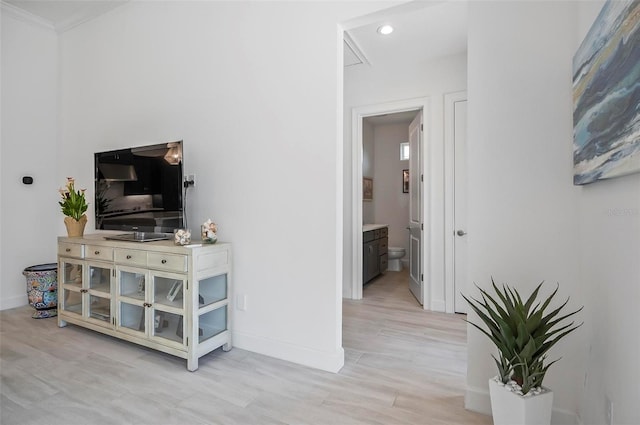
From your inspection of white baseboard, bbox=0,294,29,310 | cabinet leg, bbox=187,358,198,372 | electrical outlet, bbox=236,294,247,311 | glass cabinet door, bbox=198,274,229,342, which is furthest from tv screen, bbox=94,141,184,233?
white baseboard, bbox=0,294,29,310

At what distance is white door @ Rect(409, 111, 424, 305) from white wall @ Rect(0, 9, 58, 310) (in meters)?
4.41

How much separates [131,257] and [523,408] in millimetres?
2591

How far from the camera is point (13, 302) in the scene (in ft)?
11.1

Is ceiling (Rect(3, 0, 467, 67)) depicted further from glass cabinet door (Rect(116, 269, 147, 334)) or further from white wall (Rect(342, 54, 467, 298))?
glass cabinet door (Rect(116, 269, 147, 334))

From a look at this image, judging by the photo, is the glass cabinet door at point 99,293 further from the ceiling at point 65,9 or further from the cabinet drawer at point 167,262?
the ceiling at point 65,9

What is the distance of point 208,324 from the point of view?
2.31 m

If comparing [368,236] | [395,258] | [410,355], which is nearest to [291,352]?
[410,355]

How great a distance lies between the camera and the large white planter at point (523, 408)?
4.16ft

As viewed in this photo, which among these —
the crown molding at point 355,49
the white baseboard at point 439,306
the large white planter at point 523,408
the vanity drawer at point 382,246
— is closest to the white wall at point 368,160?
the vanity drawer at point 382,246

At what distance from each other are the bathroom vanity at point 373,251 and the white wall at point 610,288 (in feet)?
9.12

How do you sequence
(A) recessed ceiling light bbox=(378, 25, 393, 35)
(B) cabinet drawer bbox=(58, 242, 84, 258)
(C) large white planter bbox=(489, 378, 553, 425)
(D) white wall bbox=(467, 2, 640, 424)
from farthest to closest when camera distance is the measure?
(A) recessed ceiling light bbox=(378, 25, 393, 35) → (B) cabinet drawer bbox=(58, 242, 84, 258) → (D) white wall bbox=(467, 2, 640, 424) → (C) large white planter bbox=(489, 378, 553, 425)

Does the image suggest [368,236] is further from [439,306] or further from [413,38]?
Result: [413,38]

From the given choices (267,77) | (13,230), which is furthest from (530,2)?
(13,230)

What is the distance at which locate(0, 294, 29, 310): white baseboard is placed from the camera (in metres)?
3.29
